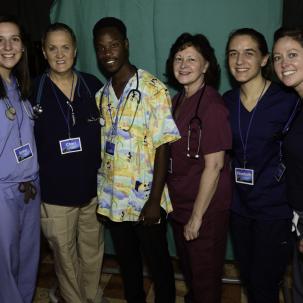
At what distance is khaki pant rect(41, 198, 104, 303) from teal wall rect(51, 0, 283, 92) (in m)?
0.96

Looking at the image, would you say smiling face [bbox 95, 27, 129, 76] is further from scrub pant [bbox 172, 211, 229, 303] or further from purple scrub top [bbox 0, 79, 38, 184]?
scrub pant [bbox 172, 211, 229, 303]

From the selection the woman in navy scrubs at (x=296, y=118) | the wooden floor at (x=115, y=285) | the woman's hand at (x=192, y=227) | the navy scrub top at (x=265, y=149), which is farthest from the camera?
the wooden floor at (x=115, y=285)

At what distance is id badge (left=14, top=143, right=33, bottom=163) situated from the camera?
6.13ft

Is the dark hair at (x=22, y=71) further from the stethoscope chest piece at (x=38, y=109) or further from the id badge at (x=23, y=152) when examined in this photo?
the id badge at (x=23, y=152)

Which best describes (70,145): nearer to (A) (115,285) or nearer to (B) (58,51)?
(B) (58,51)

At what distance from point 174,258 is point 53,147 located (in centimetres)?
145

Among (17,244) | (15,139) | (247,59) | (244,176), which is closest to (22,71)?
(15,139)

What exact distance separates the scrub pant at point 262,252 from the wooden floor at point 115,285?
47 centimetres

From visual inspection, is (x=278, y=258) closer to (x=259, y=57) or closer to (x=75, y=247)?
(x=259, y=57)

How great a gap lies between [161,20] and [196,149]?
37.9 inches

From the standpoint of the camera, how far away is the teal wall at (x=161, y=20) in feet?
7.05

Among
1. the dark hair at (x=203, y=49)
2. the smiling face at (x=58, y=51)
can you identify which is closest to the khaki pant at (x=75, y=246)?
the smiling face at (x=58, y=51)

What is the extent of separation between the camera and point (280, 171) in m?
1.72

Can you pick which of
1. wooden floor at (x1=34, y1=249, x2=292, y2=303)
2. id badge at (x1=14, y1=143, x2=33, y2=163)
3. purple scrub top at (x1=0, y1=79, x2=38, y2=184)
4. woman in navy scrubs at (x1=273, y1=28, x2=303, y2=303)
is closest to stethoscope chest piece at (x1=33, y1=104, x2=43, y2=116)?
purple scrub top at (x1=0, y1=79, x2=38, y2=184)
